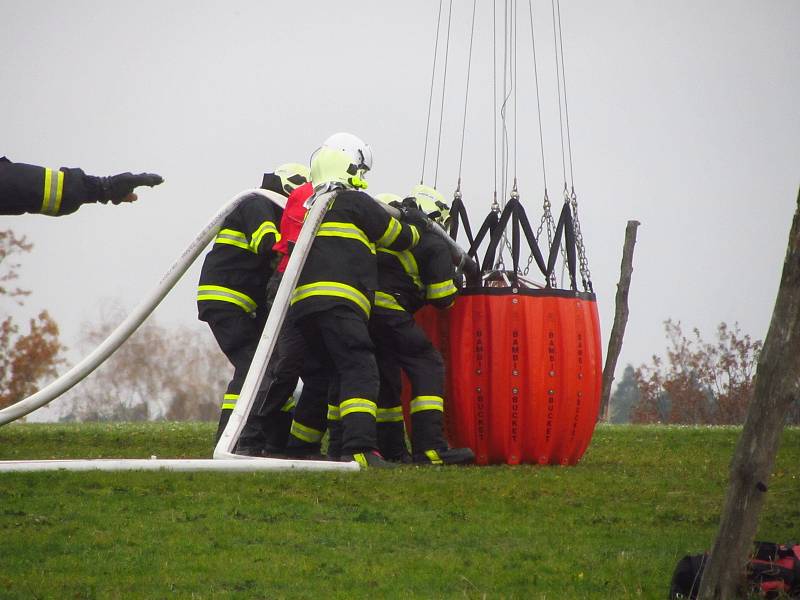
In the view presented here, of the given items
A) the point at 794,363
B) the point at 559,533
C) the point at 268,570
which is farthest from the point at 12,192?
the point at 794,363

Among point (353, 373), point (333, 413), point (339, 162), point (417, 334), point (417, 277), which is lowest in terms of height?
point (333, 413)

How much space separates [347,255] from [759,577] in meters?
4.86

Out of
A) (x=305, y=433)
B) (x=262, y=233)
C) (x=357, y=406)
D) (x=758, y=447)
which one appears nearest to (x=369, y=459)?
(x=357, y=406)

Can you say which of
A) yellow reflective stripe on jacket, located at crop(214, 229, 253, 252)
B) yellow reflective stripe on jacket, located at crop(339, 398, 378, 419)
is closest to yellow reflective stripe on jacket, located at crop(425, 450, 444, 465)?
yellow reflective stripe on jacket, located at crop(339, 398, 378, 419)

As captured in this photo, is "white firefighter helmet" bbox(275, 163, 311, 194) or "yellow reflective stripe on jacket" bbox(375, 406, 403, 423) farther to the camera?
"white firefighter helmet" bbox(275, 163, 311, 194)

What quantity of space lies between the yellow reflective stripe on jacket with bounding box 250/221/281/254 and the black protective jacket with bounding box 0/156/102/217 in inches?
95.6

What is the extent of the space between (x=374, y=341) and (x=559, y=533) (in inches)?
139

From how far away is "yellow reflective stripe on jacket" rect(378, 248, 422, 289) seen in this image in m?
9.99

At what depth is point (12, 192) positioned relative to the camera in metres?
7.54

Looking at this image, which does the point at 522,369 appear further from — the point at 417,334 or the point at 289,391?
the point at 289,391

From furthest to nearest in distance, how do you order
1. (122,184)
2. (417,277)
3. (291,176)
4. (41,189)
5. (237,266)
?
(291,176) < (237,266) < (417,277) < (122,184) < (41,189)

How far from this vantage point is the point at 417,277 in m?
10.0

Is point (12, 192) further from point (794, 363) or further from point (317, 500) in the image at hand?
point (794, 363)

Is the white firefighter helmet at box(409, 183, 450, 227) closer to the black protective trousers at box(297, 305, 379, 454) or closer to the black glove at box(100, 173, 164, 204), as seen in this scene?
the black protective trousers at box(297, 305, 379, 454)
